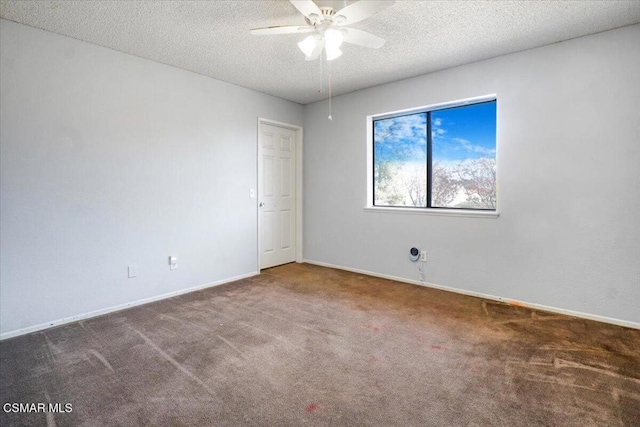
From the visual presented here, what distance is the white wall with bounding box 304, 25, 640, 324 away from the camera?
279 centimetres

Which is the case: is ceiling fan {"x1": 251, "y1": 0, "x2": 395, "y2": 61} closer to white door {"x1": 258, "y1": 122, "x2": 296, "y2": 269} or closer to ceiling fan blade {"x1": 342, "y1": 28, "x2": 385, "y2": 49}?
ceiling fan blade {"x1": 342, "y1": 28, "x2": 385, "y2": 49}

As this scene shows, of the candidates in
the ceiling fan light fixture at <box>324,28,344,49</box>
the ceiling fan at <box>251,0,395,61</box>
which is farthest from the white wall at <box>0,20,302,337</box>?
the ceiling fan light fixture at <box>324,28,344,49</box>

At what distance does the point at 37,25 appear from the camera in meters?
2.68

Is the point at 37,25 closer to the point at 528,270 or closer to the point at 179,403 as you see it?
the point at 179,403

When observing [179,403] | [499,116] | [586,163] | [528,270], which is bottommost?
[179,403]

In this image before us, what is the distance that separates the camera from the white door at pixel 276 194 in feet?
15.7

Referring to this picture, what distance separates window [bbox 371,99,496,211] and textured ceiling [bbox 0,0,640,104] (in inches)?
24.9

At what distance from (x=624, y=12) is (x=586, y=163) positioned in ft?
3.96

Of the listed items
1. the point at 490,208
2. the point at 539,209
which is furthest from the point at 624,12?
the point at 490,208

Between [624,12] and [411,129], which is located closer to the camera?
[624,12]

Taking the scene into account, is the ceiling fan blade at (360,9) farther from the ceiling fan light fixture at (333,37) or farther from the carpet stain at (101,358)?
the carpet stain at (101,358)

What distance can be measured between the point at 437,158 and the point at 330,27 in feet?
7.66

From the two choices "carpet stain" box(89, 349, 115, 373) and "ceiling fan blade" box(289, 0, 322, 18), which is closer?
"ceiling fan blade" box(289, 0, 322, 18)

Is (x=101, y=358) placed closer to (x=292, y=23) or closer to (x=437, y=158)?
(x=292, y=23)
